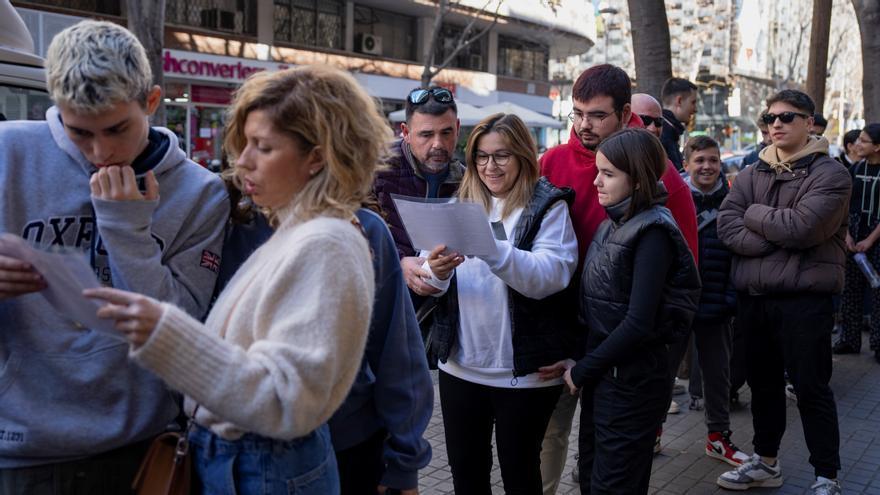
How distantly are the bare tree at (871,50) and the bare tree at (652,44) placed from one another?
17.6 feet

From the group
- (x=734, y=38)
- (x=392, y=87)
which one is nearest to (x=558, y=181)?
(x=392, y=87)

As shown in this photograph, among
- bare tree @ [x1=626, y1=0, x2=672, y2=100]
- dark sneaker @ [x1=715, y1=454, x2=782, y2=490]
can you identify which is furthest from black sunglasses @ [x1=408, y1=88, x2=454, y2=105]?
bare tree @ [x1=626, y1=0, x2=672, y2=100]

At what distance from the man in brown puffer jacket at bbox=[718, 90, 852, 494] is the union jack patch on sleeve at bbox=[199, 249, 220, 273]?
3226mm

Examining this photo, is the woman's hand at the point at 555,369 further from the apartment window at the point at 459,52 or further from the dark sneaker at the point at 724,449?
the apartment window at the point at 459,52

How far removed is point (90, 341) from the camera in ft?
6.48

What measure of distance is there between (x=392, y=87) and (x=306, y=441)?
25627 mm

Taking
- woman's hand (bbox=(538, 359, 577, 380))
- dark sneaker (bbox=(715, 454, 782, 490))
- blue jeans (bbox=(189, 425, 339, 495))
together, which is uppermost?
blue jeans (bbox=(189, 425, 339, 495))

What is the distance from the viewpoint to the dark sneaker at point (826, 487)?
443 centimetres

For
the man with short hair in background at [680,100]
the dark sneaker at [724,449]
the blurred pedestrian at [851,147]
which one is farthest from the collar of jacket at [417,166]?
the blurred pedestrian at [851,147]

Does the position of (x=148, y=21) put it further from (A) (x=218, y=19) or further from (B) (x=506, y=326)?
(A) (x=218, y=19)

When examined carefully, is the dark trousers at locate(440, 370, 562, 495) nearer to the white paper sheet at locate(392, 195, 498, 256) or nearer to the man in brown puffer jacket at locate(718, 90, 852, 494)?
the white paper sheet at locate(392, 195, 498, 256)

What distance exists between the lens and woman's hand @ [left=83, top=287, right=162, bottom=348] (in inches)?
61.5

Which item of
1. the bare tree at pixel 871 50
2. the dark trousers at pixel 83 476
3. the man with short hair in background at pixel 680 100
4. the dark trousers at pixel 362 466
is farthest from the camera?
the bare tree at pixel 871 50

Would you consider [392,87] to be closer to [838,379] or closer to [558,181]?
[838,379]
